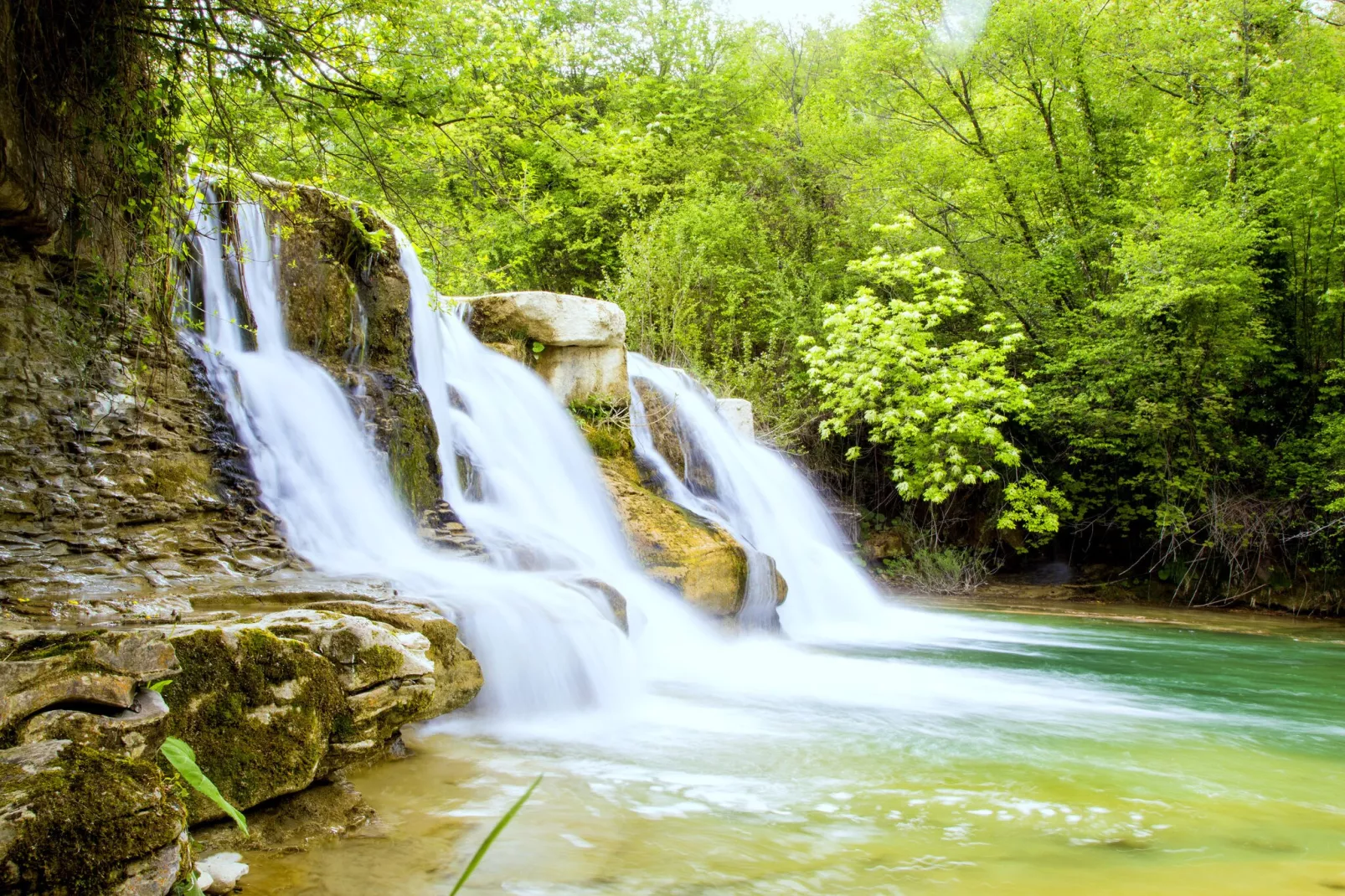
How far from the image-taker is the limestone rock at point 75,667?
220 cm

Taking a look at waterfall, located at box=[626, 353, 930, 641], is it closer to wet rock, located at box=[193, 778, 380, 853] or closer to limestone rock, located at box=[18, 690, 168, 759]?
wet rock, located at box=[193, 778, 380, 853]

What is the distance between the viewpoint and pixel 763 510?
445 inches

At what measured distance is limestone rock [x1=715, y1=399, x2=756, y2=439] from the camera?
1291cm

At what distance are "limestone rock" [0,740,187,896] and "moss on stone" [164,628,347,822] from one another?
0.70 metres

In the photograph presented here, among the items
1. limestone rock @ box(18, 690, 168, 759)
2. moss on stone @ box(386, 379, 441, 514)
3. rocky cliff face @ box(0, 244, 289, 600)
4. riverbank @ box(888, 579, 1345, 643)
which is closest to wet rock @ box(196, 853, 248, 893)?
limestone rock @ box(18, 690, 168, 759)

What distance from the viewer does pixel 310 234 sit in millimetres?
7230

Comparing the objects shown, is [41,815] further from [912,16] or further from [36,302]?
[912,16]

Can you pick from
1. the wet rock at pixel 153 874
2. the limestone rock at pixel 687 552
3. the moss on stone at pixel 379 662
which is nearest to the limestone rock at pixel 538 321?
the limestone rock at pixel 687 552

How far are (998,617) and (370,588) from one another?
8894 mm

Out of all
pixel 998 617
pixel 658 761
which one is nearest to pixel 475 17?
pixel 658 761

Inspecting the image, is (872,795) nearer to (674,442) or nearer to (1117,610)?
(674,442)

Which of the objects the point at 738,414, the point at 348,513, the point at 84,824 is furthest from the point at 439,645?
the point at 738,414

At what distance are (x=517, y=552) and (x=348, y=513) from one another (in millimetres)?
1179

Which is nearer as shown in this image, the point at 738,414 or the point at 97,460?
the point at 97,460
